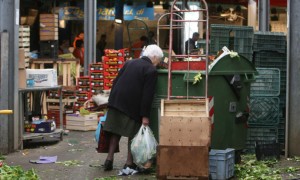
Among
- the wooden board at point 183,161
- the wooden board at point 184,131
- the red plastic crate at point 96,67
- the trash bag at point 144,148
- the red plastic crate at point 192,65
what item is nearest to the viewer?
the wooden board at point 183,161

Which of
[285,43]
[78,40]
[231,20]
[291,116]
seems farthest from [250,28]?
[231,20]

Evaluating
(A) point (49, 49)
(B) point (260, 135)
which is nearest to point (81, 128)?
(A) point (49, 49)

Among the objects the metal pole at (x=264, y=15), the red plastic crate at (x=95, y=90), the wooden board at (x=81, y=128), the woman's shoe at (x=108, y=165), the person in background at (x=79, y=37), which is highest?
the metal pole at (x=264, y=15)

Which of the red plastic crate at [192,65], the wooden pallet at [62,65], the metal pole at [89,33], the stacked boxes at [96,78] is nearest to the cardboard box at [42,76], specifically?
the red plastic crate at [192,65]

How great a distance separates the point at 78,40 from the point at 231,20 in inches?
248

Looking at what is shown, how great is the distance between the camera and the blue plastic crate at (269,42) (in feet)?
43.3

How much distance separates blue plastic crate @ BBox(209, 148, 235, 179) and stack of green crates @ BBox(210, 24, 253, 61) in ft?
9.84

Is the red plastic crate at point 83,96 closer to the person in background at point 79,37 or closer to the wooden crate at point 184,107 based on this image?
the person in background at point 79,37

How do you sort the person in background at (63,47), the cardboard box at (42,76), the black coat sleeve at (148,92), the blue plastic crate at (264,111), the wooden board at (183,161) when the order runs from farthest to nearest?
1. the person in background at (63,47)
2. the cardboard box at (42,76)
3. the blue plastic crate at (264,111)
4. the black coat sleeve at (148,92)
5. the wooden board at (183,161)

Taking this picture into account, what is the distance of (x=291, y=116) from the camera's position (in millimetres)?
12508

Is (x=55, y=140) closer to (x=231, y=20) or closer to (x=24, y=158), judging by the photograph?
(x=24, y=158)

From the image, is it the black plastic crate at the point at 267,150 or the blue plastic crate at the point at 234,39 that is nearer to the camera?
the black plastic crate at the point at 267,150

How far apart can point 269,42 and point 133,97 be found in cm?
327

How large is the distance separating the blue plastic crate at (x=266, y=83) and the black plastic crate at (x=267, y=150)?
1062 mm
